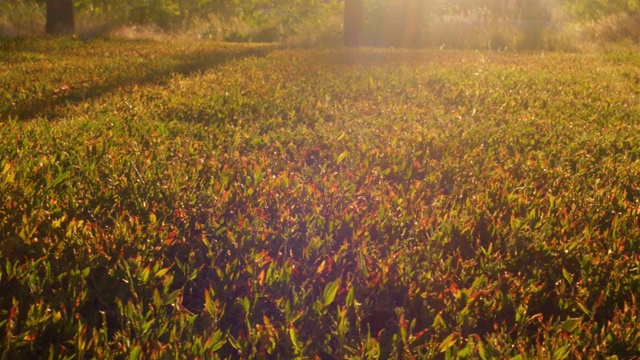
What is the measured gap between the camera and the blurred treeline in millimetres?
14828

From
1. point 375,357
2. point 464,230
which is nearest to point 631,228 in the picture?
point 464,230

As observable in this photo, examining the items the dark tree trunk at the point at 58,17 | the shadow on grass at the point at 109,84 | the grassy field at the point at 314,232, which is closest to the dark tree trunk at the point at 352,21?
the shadow on grass at the point at 109,84

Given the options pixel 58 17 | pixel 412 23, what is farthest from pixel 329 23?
pixel 58 17

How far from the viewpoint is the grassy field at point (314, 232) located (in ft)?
6.23

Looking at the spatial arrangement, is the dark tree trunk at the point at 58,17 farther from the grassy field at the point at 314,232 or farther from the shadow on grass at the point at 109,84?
the grassy field at the point at 314,232

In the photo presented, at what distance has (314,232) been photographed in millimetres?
2641

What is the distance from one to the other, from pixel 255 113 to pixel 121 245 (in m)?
2.80

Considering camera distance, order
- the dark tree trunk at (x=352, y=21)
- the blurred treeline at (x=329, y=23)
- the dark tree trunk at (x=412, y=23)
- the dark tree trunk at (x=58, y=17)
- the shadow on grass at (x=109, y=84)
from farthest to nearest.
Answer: the dark tree trunk at (x=412, y=23), the blurred treeline at (x=329, y=23), the dark tree trunk at (x=352, y=21), the dark tree trunk at (x=58, y=17), the shadow on grass at (x=109, y=84)

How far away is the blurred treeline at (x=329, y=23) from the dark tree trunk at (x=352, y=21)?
1.75 ft

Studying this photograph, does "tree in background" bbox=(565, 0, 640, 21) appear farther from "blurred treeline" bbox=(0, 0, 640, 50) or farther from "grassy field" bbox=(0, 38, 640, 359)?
"grassy field" bbox=(0, 38, 640, 359)

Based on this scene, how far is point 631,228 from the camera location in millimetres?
2709

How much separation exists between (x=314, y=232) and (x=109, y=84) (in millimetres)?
4522

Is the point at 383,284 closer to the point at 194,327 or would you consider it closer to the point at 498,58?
the point at 194,327

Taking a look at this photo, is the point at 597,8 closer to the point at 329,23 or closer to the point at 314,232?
the point at 329,23
